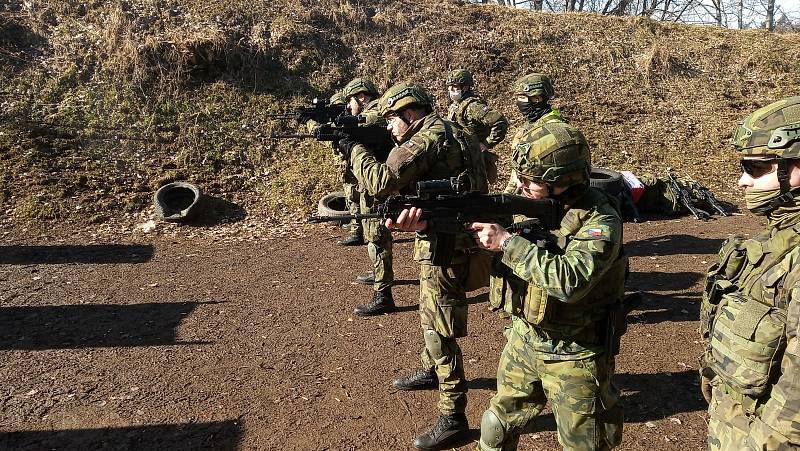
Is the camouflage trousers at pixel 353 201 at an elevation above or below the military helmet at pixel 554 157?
below

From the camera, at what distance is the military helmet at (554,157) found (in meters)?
2.53

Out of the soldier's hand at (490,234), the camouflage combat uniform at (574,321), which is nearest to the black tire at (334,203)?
the soldier's hand at (490,234)

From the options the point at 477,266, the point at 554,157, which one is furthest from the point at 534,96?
the point at 554,157

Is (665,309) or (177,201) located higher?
(177,201)

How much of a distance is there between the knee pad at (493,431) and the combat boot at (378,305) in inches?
125

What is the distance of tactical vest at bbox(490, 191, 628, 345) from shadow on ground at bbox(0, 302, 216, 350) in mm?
4086

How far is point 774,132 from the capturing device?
2.03 meters

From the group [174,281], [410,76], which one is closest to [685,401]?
[174,281]

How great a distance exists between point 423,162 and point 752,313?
2.31 meters

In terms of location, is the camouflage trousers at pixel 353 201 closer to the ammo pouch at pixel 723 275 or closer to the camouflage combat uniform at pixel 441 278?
the camouflage combat uniform at pixel 441 278

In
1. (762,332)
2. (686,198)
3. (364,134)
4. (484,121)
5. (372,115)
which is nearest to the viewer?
(762,332)

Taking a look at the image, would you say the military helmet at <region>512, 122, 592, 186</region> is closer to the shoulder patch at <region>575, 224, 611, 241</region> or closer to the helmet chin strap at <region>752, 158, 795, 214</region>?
the shoulder patch at <region>575, 224, 611, 241</region>

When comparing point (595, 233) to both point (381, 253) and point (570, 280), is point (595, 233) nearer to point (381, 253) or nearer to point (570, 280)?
point (570, 280)

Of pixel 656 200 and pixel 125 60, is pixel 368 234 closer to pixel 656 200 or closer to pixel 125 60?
pixel 656 200
